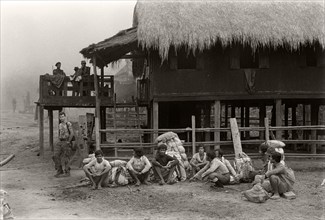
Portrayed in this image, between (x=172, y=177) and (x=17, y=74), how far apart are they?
253ft

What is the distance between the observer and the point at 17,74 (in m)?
82.5

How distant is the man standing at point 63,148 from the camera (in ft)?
41.8

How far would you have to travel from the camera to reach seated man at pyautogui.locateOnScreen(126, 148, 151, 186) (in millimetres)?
10617

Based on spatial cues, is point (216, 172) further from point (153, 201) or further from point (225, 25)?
point (225, 25)

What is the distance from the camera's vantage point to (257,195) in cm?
880

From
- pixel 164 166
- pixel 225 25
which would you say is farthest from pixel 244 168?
pixel 225 25

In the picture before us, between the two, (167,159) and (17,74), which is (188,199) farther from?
(17,74)

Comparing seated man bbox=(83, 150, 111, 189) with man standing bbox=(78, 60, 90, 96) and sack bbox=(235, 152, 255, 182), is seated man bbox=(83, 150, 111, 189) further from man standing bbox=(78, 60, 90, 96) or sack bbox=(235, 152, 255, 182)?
man standing bbox=(78, 60, 90, 96)

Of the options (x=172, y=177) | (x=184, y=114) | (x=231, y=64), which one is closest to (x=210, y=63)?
(x=231, y=64)

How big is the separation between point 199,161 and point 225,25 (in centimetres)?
551

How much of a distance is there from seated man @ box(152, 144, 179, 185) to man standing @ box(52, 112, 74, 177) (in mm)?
3177

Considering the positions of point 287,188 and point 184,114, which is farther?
point 184,114

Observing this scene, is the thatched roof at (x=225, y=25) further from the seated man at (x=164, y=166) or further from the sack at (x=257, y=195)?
the sack at (x=257, y=195)

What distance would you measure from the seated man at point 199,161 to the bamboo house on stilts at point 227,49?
3.10 meters
